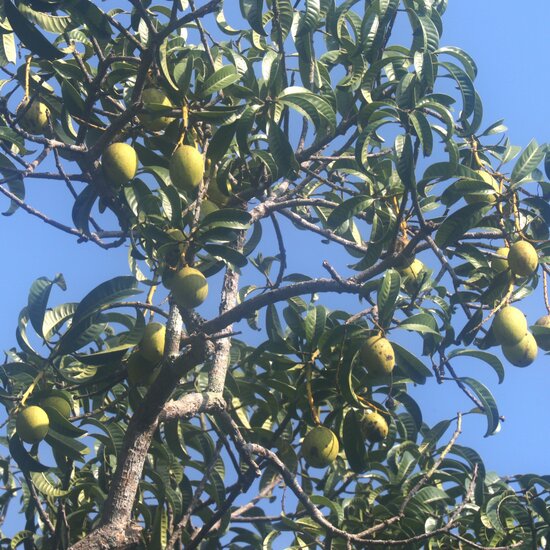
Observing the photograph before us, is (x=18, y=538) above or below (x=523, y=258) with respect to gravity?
below

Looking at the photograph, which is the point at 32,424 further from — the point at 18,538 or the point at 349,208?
the point at 349,208

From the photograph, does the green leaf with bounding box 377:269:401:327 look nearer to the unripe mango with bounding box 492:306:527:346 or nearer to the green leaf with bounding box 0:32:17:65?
the unripe mango with bounding box 492:306:527:346

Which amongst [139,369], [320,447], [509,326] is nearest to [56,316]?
[139,369]

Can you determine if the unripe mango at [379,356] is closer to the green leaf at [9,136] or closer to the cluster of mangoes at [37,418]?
the cluster of mangoes at [37,418]

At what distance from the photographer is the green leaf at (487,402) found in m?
1.98

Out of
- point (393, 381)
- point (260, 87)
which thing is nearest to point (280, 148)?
point (260, 87)

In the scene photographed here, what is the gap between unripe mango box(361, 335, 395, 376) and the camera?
1757 mm

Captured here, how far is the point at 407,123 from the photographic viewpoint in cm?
183

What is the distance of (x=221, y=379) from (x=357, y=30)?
0.99 metres

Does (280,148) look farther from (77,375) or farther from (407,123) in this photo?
(77,375)

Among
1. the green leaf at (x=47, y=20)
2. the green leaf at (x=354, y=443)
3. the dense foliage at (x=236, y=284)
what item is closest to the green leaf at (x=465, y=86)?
the dense foliage at (x=236, y=284)

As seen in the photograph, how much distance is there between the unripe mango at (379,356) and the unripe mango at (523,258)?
1.09ft

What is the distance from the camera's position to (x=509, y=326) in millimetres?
1821

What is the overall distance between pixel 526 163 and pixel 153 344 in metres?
0.95
